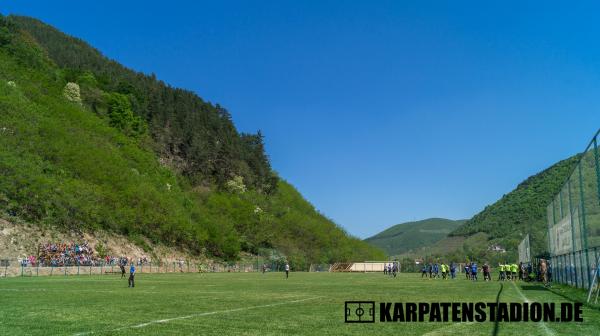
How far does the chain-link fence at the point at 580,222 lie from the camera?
20.4m

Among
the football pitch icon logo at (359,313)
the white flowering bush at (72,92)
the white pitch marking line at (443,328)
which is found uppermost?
the white flowering bush at (72,92)

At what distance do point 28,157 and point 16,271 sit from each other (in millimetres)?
26716

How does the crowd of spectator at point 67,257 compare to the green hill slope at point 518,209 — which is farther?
the green hill slope at point 518,209

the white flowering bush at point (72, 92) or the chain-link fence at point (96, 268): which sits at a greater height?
the white flowering bush at point (72, 92)

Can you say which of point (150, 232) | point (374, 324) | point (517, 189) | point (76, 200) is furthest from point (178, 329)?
point (517, 189)

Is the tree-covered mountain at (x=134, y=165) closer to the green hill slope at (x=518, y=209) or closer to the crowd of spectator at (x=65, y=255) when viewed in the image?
the crowd of spectator at (x=65, y=255)

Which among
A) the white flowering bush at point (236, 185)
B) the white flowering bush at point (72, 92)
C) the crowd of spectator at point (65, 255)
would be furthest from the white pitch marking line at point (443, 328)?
the white flowering bush at point (236, 185)

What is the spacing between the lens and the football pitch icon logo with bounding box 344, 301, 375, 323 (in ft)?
43.2

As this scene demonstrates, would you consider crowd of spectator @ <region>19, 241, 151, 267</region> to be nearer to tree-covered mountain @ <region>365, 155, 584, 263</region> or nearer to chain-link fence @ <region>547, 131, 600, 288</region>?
chain-link fence @ <region>547, 131, 600, 288</region>

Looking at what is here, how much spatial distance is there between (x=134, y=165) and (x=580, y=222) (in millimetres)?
79019

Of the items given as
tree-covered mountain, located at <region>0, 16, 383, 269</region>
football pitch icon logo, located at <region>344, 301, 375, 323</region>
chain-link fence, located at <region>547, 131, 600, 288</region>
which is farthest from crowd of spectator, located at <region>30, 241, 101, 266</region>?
chain-link fence, located at <region>547, 131, 600, 288</region>

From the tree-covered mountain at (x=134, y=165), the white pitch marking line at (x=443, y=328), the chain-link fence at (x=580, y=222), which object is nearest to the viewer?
the white pitch marking line at (x=443, y=328)

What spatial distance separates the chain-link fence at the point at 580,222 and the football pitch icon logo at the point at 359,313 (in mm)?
9362

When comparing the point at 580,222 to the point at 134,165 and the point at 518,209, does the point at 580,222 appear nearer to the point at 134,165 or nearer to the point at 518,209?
the point at 134,165
